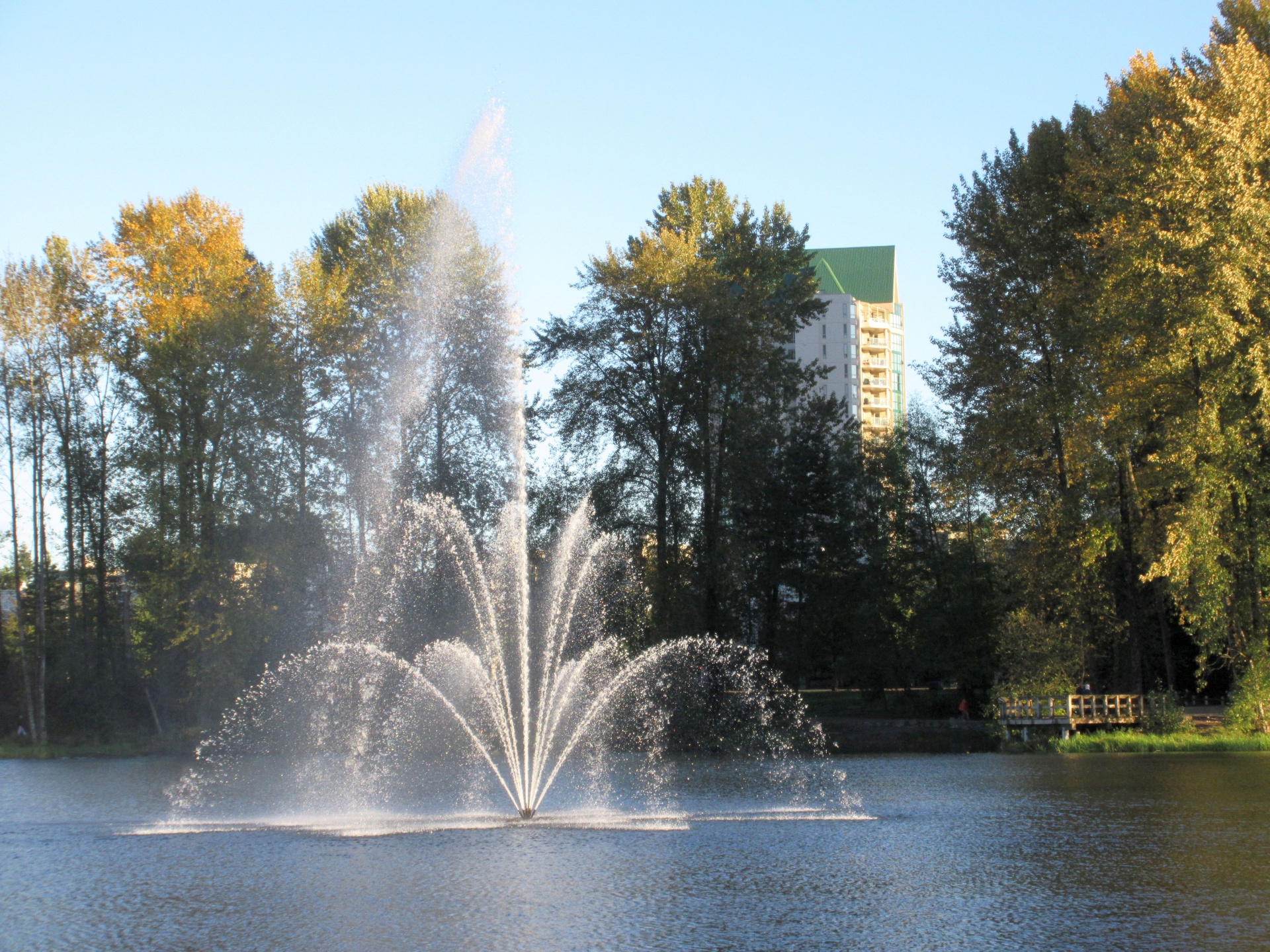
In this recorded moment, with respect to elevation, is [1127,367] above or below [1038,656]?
above

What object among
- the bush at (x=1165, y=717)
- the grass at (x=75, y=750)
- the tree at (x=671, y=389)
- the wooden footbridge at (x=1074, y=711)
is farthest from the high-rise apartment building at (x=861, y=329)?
the grass at (x=75, y=750)

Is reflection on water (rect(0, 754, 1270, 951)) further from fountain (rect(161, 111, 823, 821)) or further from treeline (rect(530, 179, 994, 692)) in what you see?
treeline (rect(530, 179, 994, 692))

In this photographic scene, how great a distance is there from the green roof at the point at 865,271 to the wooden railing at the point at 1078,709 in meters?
88.9

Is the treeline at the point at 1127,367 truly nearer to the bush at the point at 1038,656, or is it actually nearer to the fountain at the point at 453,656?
the bush at the point at 1038,656

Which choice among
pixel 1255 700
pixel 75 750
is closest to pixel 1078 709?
pixel 1255 700

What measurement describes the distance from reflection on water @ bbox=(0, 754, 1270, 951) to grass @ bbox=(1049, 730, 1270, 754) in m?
11.7

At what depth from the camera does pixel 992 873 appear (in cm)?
1102

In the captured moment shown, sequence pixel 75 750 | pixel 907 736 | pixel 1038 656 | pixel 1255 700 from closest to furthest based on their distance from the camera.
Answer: pixel 1255 700 < pixel 1038 656 < pixel 75 750 < pixel 907 736

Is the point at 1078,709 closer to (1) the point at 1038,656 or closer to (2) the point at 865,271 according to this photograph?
(1) the point at 1038,656

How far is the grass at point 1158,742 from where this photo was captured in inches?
1141

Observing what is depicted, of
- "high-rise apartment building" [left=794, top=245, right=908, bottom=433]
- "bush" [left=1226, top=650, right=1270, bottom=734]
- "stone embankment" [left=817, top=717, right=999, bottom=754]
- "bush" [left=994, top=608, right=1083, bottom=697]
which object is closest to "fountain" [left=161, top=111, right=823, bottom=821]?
"stone embankment" [left=817, top=717, right=999, bottom=754]

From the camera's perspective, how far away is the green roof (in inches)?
4786

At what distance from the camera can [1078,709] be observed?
34.0m

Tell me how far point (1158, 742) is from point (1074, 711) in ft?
11.2
